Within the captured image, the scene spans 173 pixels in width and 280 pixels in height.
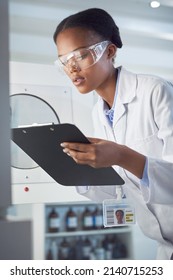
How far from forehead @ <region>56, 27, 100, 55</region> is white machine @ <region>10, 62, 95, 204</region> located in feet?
1.72

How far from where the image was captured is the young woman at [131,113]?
117 cm

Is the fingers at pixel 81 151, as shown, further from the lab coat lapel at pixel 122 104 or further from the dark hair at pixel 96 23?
the dark hair at pixel 96 23

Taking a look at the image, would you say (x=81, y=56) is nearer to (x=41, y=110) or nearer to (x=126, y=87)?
(x=126, y=87)

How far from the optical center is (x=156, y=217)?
1282 millimetres

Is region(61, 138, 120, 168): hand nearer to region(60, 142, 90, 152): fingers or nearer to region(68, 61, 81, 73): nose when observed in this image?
region(60, 142, 90, 152): fingers

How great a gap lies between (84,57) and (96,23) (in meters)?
0.15

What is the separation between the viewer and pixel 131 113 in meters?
1.36

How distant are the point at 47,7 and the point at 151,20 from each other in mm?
521

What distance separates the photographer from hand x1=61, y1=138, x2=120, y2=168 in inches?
40.3

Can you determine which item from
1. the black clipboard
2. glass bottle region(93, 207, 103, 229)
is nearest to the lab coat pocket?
the black clipboard

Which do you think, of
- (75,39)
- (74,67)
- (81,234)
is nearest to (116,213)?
(74,67)

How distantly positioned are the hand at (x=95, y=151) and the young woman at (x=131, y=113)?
0.05m

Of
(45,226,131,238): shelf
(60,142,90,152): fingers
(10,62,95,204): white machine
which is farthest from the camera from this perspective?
(45,226,131,238): shelf
